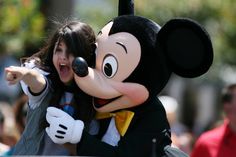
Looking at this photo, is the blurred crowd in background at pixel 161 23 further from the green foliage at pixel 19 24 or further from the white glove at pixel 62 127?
the white glove at pixel 62 127

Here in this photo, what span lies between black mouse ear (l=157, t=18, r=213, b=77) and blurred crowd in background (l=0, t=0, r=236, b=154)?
2107 mm

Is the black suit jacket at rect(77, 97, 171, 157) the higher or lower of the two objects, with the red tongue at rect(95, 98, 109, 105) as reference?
lower

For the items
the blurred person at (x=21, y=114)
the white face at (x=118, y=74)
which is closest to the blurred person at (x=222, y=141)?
the blurred person at (x=21, y=114)

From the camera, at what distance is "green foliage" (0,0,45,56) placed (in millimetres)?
9727

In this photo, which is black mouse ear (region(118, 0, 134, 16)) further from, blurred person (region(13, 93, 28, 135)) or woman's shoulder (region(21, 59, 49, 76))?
blurred person (region(13, 93, 28, 135))

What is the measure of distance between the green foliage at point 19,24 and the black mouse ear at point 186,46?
4.41m

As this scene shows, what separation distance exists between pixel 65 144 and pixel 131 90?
0.47m

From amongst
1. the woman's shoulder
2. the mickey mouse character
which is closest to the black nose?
the mickey mouse character

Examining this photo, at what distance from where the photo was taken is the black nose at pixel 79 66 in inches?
183

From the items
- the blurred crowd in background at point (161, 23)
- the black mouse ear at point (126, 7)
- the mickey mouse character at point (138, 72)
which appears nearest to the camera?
the mickey mouse character at point (138, 72)

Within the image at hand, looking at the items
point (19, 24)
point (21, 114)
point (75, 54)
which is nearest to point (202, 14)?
point (19, 24)

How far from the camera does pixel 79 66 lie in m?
4.67

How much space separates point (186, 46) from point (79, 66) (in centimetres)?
68

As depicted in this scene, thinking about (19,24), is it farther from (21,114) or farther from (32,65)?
(32,65)
